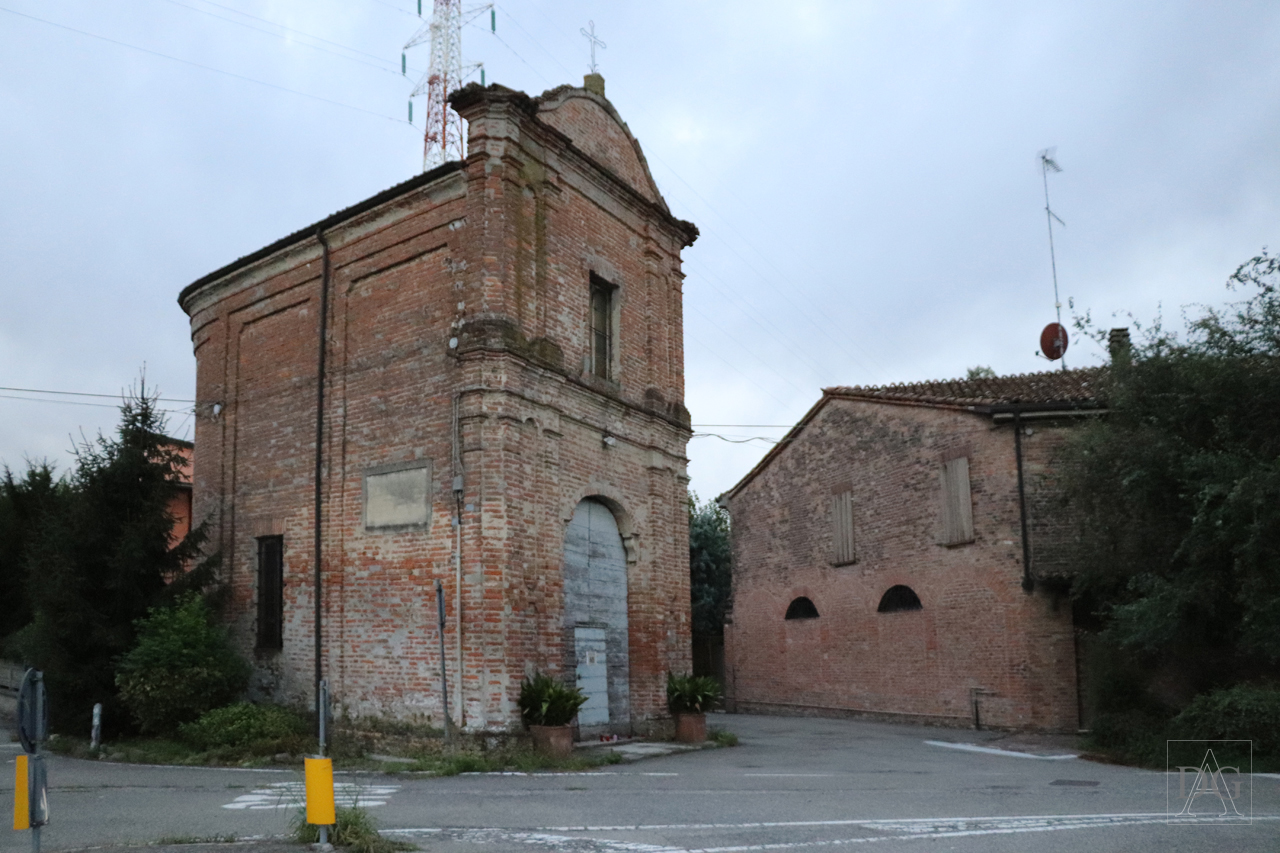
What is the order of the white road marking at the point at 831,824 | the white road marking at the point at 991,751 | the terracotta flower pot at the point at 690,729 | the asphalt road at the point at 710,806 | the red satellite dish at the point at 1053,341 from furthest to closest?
the red satellite dish at the point at 1053,341
the terracotta flower pot at the point at 690,729
the white road marking at the point at 991,751
the asphalt road at the point at 710,806
the white road marking at the point at 831,824

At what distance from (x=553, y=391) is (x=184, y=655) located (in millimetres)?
6837

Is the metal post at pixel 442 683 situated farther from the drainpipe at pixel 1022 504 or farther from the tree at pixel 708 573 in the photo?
the tree at pixel 708 573

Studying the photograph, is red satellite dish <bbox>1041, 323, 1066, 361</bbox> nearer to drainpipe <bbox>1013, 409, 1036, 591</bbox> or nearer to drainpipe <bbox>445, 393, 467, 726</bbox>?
drainpipe <bbox>1013, 409, 1036, 591</bbox>

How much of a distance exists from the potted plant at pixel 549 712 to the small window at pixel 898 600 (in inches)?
417

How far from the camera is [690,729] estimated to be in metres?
16.2

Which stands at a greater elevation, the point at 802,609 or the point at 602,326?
the point at 602,326

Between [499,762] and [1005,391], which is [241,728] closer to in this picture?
[499,762]

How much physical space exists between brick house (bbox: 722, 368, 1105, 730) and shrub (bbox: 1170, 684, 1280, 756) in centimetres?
494

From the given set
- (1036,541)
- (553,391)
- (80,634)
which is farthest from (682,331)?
(80,634)

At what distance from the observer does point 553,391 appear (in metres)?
14.8

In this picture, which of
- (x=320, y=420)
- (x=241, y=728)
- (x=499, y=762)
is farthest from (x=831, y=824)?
(x=320, y=420)

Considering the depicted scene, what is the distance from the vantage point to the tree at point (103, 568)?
16.1 m

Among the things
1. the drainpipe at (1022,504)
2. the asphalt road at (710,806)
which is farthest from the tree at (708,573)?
the asphalt road at (710,806)

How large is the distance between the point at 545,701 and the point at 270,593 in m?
6.12
